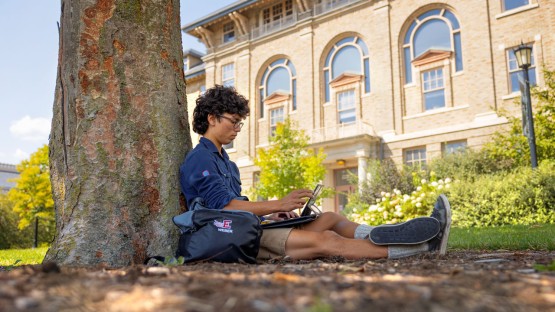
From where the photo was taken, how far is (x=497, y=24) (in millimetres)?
16453

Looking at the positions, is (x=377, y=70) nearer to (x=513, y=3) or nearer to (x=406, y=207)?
(x=513, y=3)

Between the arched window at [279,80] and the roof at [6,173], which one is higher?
the arched window at [279,80]

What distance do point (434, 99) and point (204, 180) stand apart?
1618 cm

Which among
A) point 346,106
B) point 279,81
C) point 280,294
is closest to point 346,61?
point 346,106

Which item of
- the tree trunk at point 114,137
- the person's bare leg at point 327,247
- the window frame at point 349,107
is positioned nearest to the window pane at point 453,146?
the window frame at point 349,107

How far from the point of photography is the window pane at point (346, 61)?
20031mm

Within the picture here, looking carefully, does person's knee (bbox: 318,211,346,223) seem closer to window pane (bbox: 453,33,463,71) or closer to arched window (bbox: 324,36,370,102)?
window pane (bbox: 453,33,463,71)

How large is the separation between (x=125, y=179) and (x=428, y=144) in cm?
1591

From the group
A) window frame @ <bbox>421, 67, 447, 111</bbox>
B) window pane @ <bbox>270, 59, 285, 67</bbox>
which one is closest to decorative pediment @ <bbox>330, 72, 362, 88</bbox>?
window frame @ <bbox>421, 67, 447, 111</bbox>

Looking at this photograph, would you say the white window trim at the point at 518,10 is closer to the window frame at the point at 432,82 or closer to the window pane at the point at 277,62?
the window frame at the point at 432,82

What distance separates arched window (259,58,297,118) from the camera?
2197 cm

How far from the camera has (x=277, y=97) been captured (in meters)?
22.3

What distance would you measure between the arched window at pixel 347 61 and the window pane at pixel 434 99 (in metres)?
2.64

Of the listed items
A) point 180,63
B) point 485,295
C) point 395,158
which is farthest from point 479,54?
point 485,295
